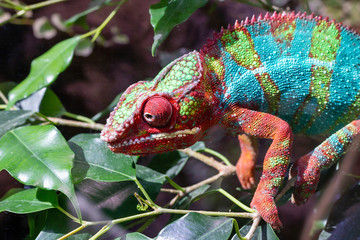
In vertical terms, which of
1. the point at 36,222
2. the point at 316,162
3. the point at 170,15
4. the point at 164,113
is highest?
the point at 170,15

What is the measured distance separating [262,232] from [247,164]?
1.55ft

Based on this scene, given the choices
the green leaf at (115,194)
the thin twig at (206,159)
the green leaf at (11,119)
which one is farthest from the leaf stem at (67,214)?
the thin twig at (206,159)

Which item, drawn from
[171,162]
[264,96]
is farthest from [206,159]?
[264,96]

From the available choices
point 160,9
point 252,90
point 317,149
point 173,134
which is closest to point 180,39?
point 160,9

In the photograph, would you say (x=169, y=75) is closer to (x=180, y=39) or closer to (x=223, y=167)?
(x=223, y=167)

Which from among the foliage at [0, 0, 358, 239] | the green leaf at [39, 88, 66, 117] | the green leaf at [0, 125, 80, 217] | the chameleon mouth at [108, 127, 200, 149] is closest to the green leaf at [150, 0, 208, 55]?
the foliage at [0, 0, 358, 239]

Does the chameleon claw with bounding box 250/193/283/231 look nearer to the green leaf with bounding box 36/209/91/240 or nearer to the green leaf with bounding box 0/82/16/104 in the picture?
the green leaf with bounding box 36/209/91/240

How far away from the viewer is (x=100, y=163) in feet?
3.44

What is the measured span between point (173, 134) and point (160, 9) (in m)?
0.40

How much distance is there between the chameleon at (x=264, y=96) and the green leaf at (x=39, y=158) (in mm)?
135

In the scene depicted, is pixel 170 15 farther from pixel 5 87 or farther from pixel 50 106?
pixel 5 87

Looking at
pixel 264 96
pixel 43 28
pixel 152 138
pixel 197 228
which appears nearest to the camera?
pixel 197 228

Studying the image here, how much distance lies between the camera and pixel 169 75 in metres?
1.05

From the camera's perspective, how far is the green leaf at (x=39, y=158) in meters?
0.87
